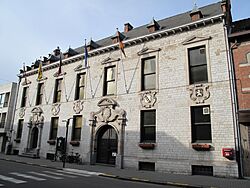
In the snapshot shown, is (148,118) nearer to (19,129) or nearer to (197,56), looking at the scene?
(197,56)

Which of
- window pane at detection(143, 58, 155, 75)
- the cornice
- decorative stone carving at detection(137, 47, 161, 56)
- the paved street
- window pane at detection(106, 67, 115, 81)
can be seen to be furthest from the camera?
window pane at detection(106, 67, 115, 81)

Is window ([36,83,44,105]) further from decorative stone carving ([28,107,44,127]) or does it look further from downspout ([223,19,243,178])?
downspout ([223,19,243,178])

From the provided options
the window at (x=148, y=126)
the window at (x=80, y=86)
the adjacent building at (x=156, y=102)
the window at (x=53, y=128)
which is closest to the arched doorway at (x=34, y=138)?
the adjacent building at (x=156, y=102)

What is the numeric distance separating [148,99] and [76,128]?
676 cm

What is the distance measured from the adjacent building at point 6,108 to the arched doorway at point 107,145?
15.3 meters

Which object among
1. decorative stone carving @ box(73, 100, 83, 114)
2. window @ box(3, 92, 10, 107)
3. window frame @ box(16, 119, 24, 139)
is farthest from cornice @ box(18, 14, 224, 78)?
window @ box(3, 92, 10, 107)

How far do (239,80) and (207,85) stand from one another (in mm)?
1599

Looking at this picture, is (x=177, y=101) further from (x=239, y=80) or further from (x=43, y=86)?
(x=43, y=86)

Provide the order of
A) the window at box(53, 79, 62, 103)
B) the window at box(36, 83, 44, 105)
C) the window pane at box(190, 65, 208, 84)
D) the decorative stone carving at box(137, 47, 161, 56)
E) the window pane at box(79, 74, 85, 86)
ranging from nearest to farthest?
the window pane at box(190, 65, 208, 84) < the decorative stone carving at box(137, 47, 161, 56) < the window pane at box(79, 74, 85, 86) < the window at box(53, 79, 62, 103) < the window at box(36, 83, 44, 105)

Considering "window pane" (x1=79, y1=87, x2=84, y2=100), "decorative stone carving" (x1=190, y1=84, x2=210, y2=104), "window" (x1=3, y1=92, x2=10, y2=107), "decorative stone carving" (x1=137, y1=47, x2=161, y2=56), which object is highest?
"decorative stone carving" (x1=137, y1=47, x2=161, y2=56)

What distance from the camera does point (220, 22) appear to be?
41.3 ft

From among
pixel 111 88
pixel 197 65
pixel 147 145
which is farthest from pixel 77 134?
pixel 197 65

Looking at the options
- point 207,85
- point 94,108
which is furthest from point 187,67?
point 94,108

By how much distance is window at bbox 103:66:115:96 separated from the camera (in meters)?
16.4
